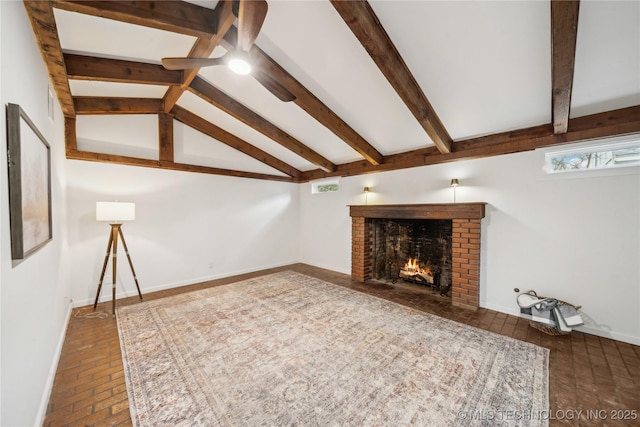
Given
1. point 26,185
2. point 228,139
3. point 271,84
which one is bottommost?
point 26,185

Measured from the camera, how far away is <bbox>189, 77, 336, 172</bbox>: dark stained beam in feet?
11.9

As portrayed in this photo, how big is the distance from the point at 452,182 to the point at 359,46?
2.52 meters

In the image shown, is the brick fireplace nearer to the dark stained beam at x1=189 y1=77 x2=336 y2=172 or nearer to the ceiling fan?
the dark stained beam at x1=189 y1=77 x2=336 y2=172

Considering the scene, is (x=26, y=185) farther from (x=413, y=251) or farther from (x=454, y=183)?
(x=413, y=251)

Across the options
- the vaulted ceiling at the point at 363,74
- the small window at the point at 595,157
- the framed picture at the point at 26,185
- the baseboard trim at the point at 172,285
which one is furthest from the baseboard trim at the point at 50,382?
the small window at the point at 595,157

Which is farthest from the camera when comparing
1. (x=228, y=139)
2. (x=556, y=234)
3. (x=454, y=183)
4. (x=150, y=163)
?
(x=228, y=139)

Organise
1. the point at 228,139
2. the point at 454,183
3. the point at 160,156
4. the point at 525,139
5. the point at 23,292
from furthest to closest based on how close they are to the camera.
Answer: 1. the point at 228,139
2. the point at 160,156
3. the point at 454,183
4. the point at 525,139
5. the point at 23,292

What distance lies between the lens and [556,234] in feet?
10.5

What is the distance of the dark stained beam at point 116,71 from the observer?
2.70 metres

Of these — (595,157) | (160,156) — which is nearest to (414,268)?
(595,157)

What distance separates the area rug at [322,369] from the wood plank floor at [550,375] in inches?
4.1

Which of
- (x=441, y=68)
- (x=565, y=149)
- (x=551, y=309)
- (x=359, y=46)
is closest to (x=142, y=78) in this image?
(x=359, y=46)

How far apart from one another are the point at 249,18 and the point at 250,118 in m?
2.58

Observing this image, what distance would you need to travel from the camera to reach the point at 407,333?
2.90m
